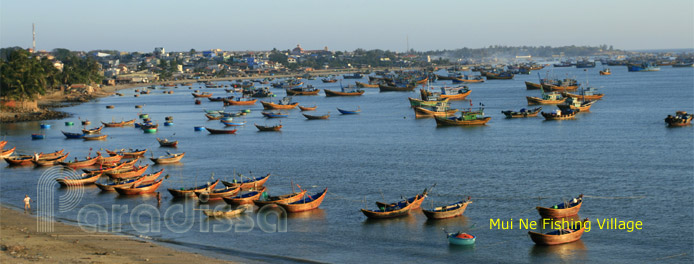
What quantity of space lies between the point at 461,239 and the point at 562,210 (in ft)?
18.3

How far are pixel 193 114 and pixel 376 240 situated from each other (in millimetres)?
64789

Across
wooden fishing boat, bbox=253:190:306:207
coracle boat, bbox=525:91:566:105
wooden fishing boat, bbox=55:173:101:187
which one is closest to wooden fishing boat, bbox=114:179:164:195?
wooden fishing boat, bbox=55:173:101:187

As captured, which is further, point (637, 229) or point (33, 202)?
point (33, 202)

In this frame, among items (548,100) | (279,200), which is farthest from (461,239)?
(548,100)

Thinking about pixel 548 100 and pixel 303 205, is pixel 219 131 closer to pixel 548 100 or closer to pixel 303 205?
pixel 303 205

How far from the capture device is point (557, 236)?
25.9 metres

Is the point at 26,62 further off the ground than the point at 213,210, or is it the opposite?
the point at 26,62

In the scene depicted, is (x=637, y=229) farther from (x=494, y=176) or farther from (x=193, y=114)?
(x=193, y=114)

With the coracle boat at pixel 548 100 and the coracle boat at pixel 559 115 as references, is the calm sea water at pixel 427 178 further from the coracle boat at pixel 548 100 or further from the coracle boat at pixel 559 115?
the coracle boat at pixel 548 100

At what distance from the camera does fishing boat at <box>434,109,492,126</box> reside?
67000 millimetres

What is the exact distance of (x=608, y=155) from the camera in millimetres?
46906

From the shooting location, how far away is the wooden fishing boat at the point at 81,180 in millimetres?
39031

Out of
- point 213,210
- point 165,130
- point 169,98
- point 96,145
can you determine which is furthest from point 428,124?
point 169,98

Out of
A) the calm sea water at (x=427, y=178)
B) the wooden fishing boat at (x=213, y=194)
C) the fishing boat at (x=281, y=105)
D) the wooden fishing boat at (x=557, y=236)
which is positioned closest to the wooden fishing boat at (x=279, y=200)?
the calm sea water at (x=427, y=178)
